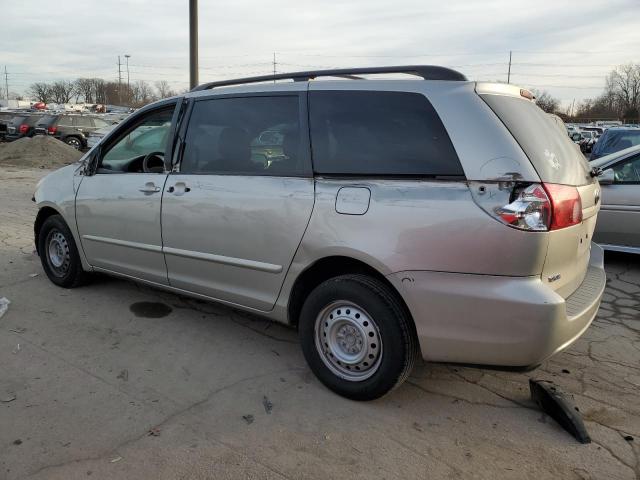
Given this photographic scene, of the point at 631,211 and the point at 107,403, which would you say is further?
the point at 631,211

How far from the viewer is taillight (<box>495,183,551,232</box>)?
252 centimetres

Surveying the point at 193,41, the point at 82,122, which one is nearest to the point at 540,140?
the point at 193,41

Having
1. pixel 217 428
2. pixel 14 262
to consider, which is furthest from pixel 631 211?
pixel 14 262

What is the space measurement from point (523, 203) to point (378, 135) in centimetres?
89

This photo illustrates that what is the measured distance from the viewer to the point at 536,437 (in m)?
2.78

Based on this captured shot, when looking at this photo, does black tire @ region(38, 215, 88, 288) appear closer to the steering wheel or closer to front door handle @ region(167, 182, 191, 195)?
the steering wheel

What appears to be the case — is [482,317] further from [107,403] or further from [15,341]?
[15,341]

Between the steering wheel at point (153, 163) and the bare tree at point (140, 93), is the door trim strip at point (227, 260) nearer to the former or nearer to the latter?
the steering wheel at point (153, 163)

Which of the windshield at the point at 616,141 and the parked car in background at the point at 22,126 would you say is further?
the parked car in background at the point at 22,126

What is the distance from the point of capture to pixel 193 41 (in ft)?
42.5

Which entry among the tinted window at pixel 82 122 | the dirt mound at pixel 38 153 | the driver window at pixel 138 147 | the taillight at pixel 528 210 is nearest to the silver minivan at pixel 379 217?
the taillight at pixel 528 210

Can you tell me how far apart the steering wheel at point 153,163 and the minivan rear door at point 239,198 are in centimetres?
36

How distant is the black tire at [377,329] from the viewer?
2861mm

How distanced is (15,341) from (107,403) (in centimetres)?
131
